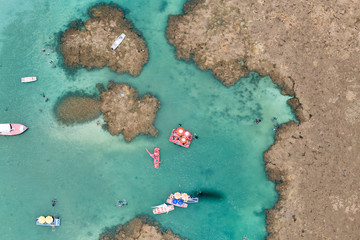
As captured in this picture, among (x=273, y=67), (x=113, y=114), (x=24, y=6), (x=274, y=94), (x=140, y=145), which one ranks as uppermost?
(x=24, y=6)

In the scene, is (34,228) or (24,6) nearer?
(34,228)

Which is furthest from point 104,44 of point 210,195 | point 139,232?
point 139,232

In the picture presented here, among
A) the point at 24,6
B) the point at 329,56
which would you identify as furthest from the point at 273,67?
the point at 24,6

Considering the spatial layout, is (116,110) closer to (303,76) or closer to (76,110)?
(76,110)

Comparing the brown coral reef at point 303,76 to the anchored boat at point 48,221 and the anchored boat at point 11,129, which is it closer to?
the anchored boat at point 11,129

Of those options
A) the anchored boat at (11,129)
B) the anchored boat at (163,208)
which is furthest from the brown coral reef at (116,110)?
the anchored boat at (163,208)

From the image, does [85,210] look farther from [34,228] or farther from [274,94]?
[274,94]
